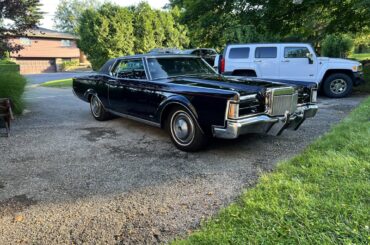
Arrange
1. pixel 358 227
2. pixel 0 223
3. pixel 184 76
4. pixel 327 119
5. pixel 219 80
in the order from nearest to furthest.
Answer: pixel 358 227 < pixel 0 223 < pixel 219 80 < pixel 184 76 < pixel 327 119

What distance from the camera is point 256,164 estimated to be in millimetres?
4398

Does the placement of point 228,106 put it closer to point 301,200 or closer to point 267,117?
point 267,117

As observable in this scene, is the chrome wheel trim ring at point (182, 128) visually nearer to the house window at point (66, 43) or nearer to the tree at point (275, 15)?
the tree at point (275, 15)

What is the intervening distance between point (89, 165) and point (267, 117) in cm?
266

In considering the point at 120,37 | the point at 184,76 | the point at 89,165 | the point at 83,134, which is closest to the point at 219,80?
the point at 184,76

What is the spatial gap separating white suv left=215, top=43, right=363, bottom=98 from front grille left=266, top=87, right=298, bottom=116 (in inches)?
221

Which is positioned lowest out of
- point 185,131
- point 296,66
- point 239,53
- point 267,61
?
point 185,131

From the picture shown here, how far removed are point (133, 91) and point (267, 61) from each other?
628 cm

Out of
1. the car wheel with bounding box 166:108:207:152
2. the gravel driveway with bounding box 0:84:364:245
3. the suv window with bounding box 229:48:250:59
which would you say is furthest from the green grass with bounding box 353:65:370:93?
the car wheel with bounding box 166:108:207:152

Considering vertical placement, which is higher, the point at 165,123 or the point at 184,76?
the point at 184,76

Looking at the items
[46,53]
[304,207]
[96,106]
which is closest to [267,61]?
[96,106]

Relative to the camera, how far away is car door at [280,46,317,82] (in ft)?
34.1

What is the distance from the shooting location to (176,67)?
6031 mm

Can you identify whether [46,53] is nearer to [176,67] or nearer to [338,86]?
[338,86]
